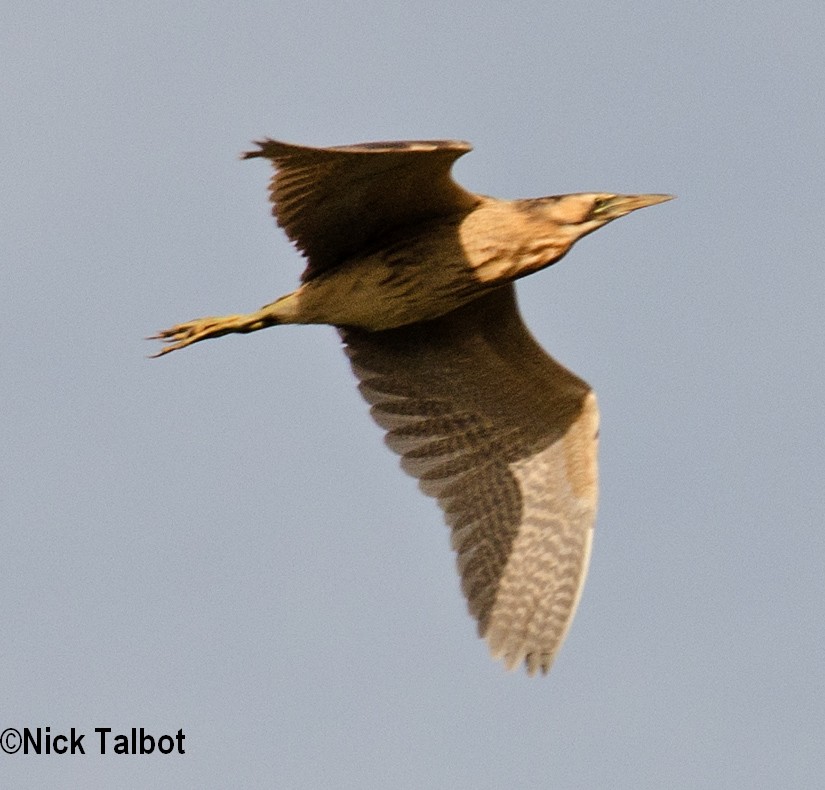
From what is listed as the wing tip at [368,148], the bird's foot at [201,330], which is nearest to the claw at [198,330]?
the bird's foot at [201,330]

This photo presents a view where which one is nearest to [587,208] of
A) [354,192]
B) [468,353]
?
[468,353]

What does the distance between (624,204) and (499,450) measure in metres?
1.51

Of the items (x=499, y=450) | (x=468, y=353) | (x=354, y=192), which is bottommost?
(x=499, y=450)

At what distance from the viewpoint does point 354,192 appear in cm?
775

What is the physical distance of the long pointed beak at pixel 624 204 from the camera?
8.35m

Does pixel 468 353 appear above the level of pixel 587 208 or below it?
below

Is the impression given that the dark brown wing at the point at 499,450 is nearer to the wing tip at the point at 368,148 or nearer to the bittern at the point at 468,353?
the bittern at the point at 468,353

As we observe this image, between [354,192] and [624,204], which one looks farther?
[624,204]

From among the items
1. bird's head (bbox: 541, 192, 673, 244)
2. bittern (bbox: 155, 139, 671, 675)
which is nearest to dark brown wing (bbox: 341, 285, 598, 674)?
bittern (bbox: 155, 139, 671, 675)

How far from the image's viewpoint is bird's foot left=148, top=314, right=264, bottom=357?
8305 mm

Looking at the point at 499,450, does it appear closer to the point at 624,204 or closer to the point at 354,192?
the point at 624,204

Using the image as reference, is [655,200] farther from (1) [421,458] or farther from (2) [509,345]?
(1) [421,458]

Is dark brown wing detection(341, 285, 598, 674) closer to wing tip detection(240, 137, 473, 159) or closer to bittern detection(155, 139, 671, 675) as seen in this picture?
bittern detection(155, 139, 671, 675)

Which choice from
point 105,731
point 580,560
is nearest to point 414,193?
point 580,560
